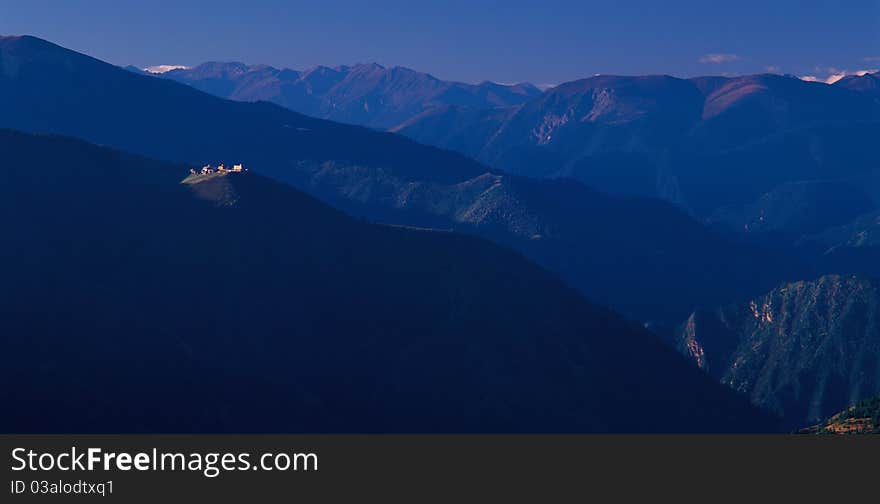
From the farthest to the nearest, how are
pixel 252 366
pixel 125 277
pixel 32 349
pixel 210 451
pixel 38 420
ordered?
1. pixel 125 277
2. pixel 252 366
3. pixel 32 349
4. pixel 38 420
5. pixel 210 451

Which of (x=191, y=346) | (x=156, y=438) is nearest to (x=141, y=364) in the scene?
(x=191, y=346)

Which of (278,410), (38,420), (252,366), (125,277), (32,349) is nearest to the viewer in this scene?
(38,420)

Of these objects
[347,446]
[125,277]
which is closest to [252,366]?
[125,277]

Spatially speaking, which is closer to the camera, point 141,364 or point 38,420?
point 38,420

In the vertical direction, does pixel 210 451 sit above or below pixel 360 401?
above

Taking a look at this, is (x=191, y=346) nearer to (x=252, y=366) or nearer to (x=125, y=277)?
(x=252, y=366)

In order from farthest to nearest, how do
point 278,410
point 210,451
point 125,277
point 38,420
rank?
1. point 125,277
2. point 278,410
3. point 38,420
4. point 210,451

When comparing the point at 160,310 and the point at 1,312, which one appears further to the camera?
the point at 160,310

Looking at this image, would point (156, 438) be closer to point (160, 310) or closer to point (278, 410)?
point (278, 410)

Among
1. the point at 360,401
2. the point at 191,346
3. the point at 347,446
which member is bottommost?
the point at 360,401
